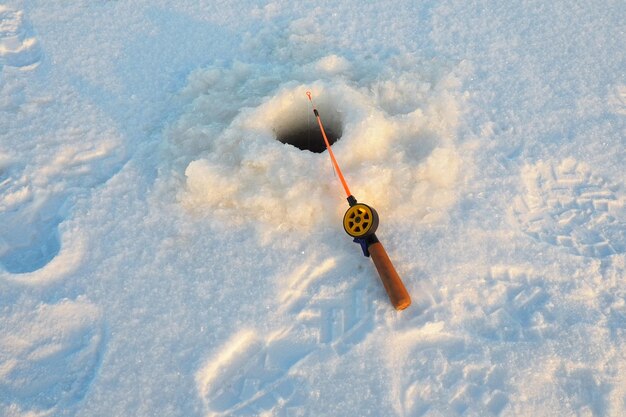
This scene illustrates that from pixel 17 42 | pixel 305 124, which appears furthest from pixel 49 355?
pixel 17 42

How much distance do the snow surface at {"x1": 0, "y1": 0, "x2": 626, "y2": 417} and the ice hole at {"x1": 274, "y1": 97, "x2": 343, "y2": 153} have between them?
0.02 metres

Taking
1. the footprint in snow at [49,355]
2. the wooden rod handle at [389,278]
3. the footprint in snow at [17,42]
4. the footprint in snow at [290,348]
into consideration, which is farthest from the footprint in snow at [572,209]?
the footprint in snow at [17,42]

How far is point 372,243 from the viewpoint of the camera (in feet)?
8.41

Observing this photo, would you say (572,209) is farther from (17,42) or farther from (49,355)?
(17,42)

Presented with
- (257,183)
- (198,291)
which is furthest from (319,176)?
(198,291)

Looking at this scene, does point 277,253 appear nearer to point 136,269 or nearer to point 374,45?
point 136,269

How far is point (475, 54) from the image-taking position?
365 cm

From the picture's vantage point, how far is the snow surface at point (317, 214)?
2.31 m

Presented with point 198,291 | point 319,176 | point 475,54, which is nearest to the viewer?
point 198,291

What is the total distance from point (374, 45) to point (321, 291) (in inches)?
82.3

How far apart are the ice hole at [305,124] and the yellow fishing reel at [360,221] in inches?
31.7

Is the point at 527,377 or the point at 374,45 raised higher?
the point at 374,45

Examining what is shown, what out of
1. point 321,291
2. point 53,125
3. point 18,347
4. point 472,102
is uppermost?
point 472,102

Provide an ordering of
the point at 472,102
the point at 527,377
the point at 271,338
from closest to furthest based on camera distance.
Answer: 1. the point at 527,377
2. the point at 271,338
3. the point at 472,102
